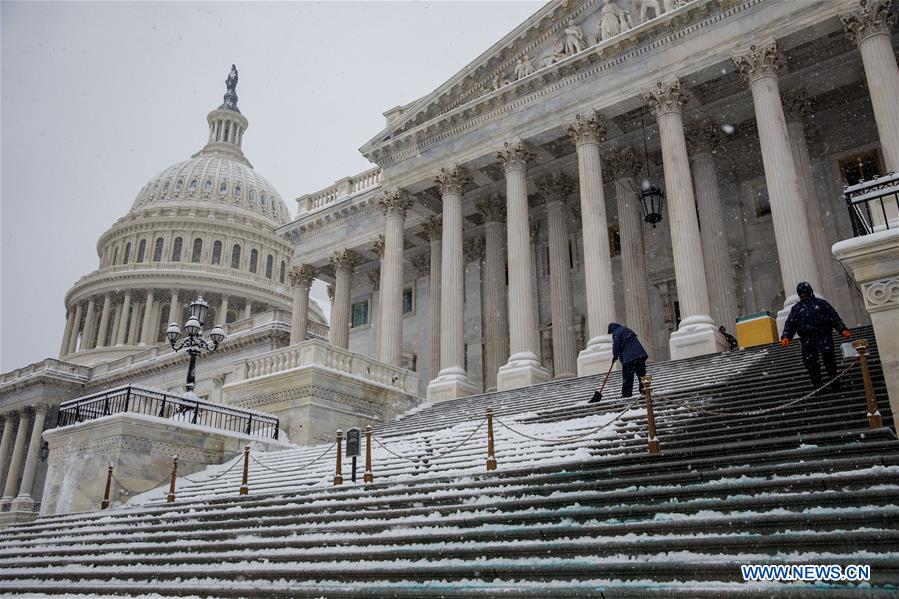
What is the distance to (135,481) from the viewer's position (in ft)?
55.9

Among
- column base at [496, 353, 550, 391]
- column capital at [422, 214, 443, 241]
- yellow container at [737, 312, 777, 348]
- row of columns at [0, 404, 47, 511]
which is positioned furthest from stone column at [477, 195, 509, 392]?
row of columns at [0, 404, 47, 511]

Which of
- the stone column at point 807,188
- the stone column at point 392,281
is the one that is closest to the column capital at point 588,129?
the stone column at point 807,188

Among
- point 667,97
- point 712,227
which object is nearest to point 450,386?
point 712,227

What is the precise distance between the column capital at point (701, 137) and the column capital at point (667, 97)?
267 cm

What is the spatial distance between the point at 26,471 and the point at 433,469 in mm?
56612

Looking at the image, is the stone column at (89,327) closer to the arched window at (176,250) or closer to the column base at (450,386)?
the arched window at (176,250)

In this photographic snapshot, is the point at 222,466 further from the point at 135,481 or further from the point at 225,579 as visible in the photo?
the point at 225,579

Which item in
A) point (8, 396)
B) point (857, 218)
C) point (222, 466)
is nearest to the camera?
point (857, 218)

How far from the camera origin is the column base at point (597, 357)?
856 inches

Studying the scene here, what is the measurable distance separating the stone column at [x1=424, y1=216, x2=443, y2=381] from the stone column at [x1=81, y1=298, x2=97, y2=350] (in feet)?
206

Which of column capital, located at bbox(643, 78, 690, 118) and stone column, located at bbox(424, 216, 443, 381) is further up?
column capital, located at bbox(643, 78, 690, 118)

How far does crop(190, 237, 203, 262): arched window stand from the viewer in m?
85.0

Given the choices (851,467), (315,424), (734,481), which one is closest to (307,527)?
(734,481)

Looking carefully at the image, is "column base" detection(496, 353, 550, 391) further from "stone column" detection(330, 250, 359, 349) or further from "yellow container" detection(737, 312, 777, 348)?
"stone column" detection(330, 250, 359, 349)
